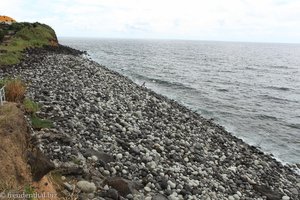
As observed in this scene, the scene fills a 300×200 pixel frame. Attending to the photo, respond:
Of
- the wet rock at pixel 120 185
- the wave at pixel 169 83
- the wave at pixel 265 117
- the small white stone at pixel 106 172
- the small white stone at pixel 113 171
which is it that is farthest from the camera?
the wave at pixel 169 83

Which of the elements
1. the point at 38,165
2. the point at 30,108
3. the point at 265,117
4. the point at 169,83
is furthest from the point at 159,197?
the point at 169,83

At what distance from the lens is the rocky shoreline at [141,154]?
9289mm

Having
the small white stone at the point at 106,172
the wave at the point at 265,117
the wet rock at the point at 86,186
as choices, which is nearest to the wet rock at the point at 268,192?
the small white stone at the point at 106,172

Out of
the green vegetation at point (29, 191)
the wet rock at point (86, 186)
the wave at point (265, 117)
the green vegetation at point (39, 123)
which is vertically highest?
the green vegetation at point (29, 191)

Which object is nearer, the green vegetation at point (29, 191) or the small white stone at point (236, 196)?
the green vegetation at point (29, 191)

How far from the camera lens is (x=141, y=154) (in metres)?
12.2

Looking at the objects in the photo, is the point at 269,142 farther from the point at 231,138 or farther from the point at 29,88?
the point at 29,88

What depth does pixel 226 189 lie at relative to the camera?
11945mm

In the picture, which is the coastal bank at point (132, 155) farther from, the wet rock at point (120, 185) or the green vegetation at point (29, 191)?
the green vegetation at point (29, 191)

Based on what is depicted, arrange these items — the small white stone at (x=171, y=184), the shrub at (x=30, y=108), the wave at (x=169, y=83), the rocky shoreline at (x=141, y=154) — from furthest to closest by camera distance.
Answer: the wave at (x=169, y=83)
the shrub at (x=30, y=108)
the small white stone at (x=171, y=184)
the rocky shoreline at (x=141, y=154)

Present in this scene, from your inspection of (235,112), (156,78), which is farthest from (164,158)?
(156,78)

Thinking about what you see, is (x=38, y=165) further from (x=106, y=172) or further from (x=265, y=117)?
(x=265, y=117)

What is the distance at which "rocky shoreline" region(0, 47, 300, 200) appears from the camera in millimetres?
9289

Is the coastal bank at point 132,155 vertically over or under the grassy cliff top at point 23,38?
under
